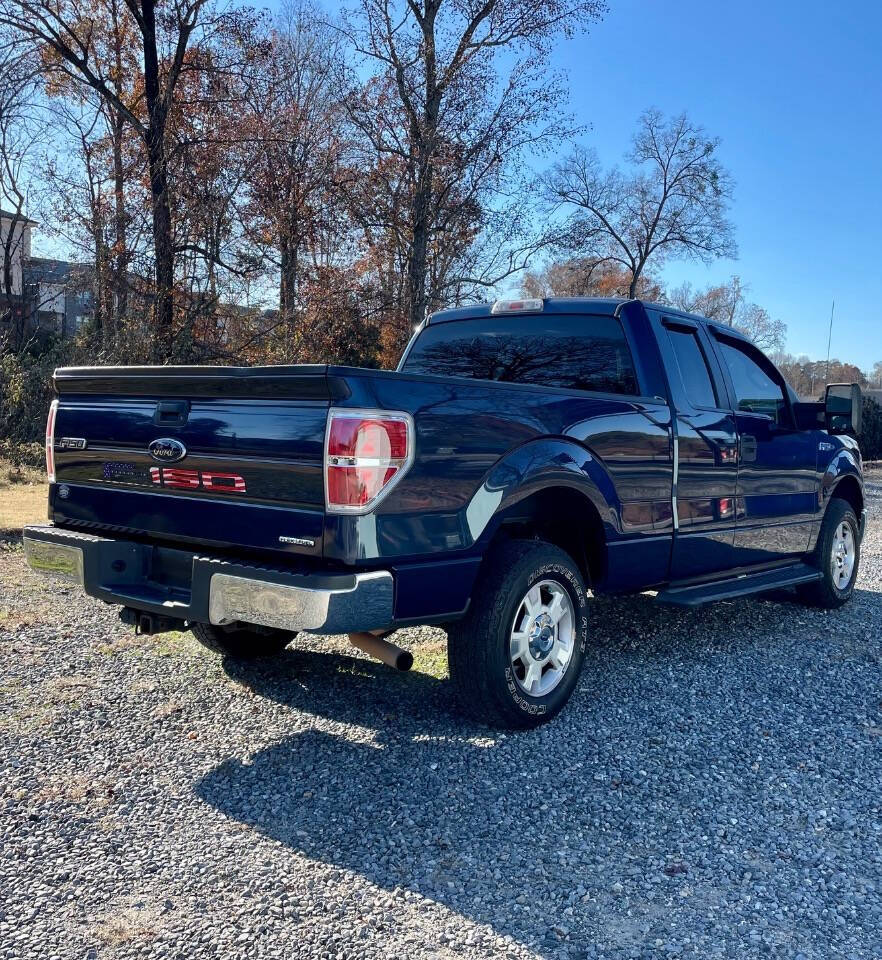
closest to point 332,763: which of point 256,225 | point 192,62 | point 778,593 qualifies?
point 778,593

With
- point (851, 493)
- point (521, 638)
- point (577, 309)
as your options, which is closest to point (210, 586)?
point (521, 638)

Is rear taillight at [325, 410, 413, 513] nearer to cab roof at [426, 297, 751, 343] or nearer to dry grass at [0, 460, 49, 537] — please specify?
cab roof at [426, 297, 751, 343]

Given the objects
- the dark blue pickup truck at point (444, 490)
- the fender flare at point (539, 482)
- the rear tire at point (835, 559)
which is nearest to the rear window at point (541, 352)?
the dark blue pickup truck at point (444, 490)

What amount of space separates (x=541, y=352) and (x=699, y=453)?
1081 mm

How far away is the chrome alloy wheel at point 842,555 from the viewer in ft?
21.7

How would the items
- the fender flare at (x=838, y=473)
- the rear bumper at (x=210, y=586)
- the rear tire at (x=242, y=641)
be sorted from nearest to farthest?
the rear bumper at (x=210, y=586)
the rear tire at (x=242, y=641)
the fender flare at (x=838, y=473)

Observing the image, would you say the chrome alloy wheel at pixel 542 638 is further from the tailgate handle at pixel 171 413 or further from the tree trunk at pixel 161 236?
the tree trunk at pixel 161 236

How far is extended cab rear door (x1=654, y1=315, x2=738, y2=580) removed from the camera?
4.93 meters

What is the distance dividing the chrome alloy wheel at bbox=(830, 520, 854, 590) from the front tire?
3.25 m

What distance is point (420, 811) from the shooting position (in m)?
3.22

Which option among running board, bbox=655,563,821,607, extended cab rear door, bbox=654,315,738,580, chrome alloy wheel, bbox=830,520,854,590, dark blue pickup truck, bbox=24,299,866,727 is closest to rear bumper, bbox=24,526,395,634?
dark blue pickup truck, bbox=24,299,866,727

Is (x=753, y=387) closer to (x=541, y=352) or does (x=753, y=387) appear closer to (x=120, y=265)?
(x=541, y=352)

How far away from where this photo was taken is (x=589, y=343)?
4969 mm

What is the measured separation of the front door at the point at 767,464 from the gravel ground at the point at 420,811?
959mm
